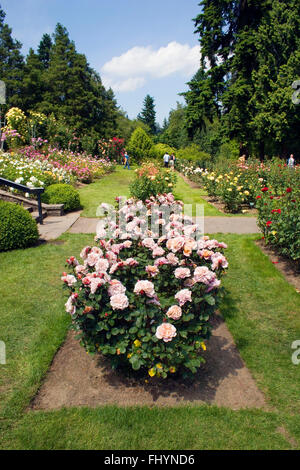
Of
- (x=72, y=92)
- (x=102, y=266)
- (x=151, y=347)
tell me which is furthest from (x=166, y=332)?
(x=72, y=92)

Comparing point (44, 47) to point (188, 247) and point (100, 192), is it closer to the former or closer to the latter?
point (100, 192)

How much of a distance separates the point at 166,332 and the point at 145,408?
776 millimetres

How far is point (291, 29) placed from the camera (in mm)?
18859

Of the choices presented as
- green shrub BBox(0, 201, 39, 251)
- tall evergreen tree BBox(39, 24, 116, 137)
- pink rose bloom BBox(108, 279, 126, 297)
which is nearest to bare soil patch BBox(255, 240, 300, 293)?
pink rose bloom BBox(108, 279, 126, 297)

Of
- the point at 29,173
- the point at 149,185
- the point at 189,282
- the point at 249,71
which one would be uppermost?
the point at 249,71

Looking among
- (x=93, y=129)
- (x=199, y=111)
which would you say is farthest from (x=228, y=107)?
(x=93, y=129)

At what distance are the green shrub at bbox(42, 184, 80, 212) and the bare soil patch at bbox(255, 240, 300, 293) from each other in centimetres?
553

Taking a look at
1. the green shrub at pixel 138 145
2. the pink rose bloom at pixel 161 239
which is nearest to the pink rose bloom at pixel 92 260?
the pink rose bloom at pixel 161 239

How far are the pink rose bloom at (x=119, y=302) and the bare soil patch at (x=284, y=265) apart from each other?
3.47 metres

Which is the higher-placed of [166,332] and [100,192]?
[100,192]

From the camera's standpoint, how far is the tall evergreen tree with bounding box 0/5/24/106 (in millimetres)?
31136

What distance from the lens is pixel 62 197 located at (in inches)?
378
